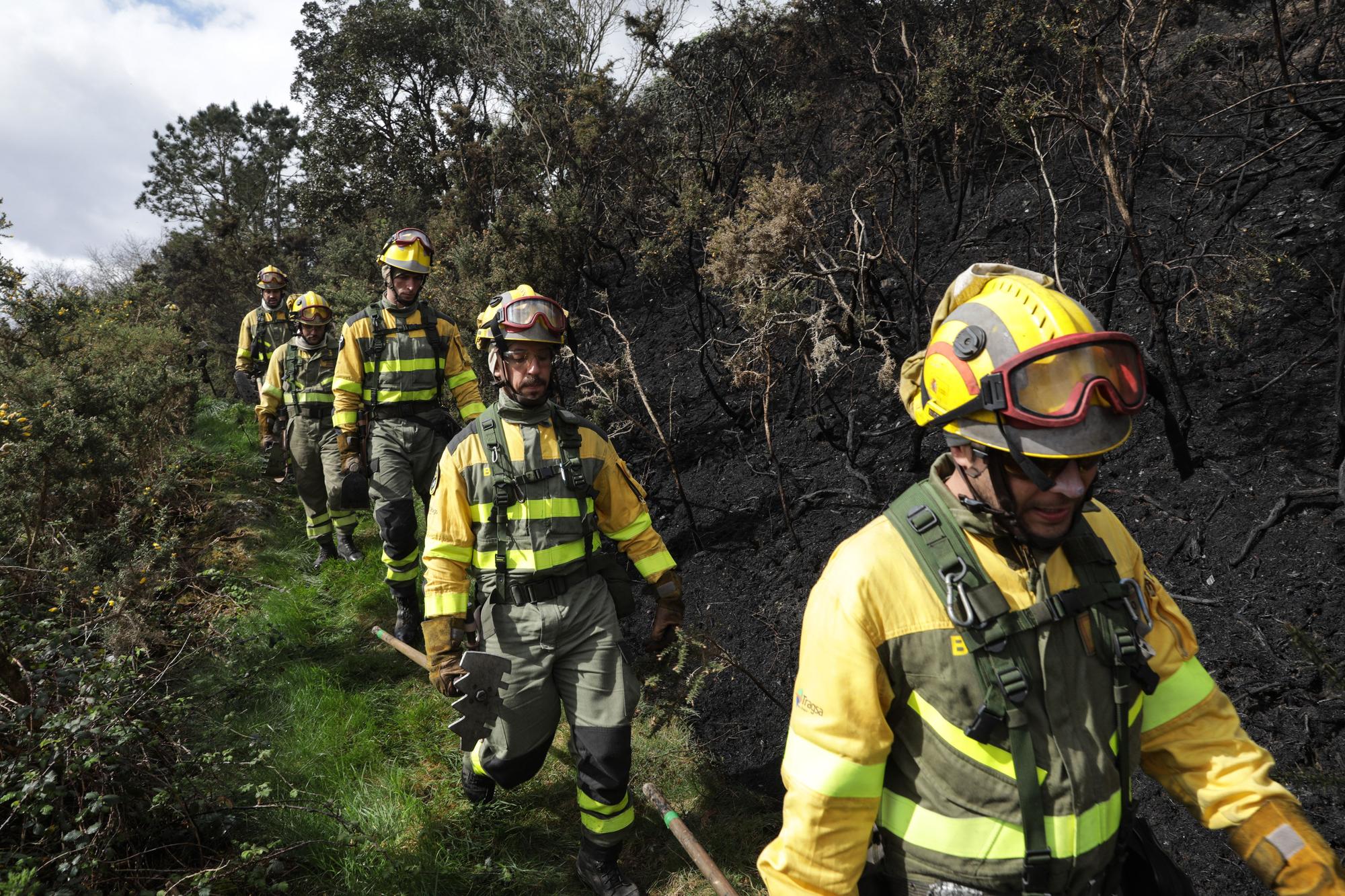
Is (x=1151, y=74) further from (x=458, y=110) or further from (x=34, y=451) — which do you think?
(x=34, y=451)

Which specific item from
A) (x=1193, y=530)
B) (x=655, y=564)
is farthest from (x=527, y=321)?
(x=1193, y=530)

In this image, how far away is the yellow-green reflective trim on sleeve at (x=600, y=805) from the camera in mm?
3145

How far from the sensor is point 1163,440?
4.53m

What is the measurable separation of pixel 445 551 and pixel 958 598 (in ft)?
7.56

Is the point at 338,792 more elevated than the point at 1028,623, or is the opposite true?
the point at 1028,623

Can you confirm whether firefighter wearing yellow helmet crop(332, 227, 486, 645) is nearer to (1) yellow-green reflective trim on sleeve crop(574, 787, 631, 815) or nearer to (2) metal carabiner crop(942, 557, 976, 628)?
(1) yellow-green reflective trim on sleeve crop(574, 787, 631, 815)

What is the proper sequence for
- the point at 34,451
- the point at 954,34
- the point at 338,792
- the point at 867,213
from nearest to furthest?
1. the point at 338,792
2. the point at 34,451
3. the point at 954,34
4. the point at 867,213

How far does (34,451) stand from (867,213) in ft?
25.1

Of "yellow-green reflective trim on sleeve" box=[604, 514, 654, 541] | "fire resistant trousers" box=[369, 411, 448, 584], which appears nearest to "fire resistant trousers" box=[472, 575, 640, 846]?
"yellow-green reflective trim on sleeve" box=[604, 514, 654, 541]

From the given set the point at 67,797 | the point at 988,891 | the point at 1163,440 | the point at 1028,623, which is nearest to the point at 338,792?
the point at 67,797

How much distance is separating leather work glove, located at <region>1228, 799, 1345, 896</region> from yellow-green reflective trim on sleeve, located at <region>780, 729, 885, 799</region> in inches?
31.4

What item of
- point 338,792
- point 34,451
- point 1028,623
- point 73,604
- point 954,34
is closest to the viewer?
point 1028,623

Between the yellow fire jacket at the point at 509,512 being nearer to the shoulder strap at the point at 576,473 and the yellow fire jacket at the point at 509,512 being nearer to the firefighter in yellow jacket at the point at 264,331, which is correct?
the shoulder strap at the point at 576,473

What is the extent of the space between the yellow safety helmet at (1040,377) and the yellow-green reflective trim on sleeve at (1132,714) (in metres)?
0.58
